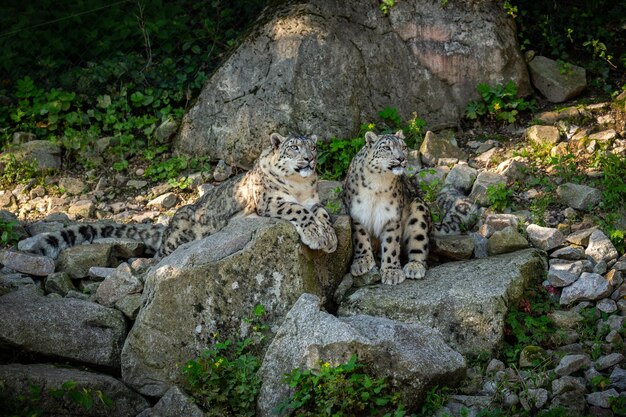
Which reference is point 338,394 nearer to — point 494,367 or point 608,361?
point 494,367

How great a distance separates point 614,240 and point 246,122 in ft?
14.3

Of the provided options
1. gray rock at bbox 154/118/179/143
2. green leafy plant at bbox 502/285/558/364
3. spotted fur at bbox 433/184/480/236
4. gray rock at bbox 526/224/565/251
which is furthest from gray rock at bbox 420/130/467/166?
gray rock at bbox 154/118/179/143

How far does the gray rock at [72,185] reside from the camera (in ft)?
34.5

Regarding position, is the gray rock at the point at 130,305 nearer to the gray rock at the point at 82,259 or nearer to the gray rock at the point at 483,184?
the gray rock at the point at 82,259

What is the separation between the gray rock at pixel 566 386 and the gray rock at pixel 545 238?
5.89 ft

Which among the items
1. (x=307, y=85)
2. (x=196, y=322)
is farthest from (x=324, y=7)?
(x=196, y=322)

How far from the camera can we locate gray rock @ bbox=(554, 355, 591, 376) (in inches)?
258

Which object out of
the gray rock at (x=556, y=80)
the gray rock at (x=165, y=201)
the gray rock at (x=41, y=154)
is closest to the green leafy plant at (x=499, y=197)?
the gray rock at (x=556, y=80)

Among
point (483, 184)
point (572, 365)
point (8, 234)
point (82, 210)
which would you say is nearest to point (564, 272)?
point (572, 365)

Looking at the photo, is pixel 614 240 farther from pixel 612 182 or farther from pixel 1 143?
pixel 1 143

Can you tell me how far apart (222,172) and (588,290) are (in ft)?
14.9

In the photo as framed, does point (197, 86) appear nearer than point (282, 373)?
No

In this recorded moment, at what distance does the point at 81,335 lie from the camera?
269 inches

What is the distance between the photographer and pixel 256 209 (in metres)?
7.96
